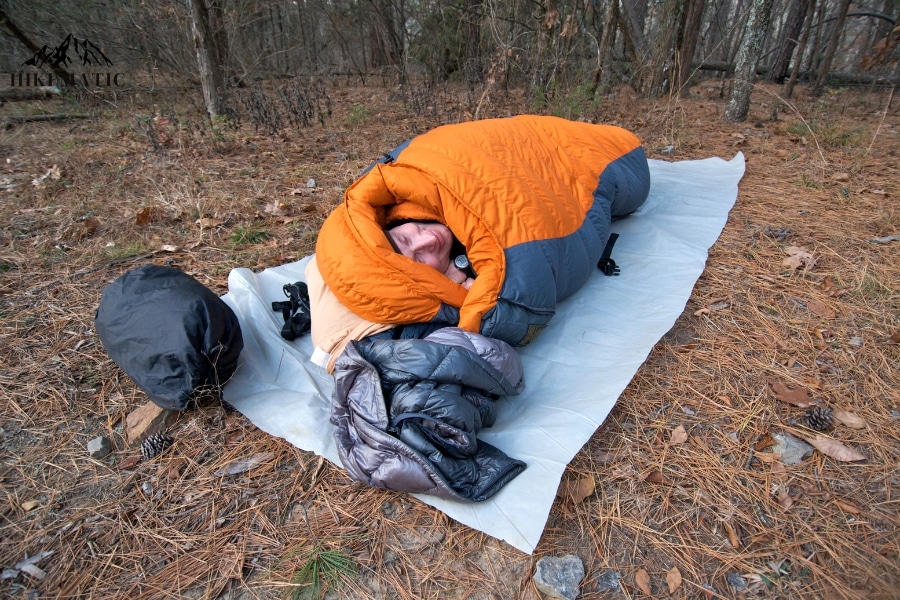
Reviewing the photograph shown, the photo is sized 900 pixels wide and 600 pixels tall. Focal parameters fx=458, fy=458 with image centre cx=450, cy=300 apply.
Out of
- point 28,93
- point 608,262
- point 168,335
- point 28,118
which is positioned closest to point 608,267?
point 608,262

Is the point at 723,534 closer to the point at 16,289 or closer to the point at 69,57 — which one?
the point at 16,289

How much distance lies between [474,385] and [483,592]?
586 millimetres

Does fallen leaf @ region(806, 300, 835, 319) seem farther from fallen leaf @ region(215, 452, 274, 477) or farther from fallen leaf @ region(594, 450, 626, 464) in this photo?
fallen leaf @ region(215, 452, 274, 477)

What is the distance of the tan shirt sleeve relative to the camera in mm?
1769

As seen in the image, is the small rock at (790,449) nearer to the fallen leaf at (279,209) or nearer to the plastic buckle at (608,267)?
the plastic buckle at (608,267)

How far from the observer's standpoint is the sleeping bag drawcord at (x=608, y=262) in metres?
2.38

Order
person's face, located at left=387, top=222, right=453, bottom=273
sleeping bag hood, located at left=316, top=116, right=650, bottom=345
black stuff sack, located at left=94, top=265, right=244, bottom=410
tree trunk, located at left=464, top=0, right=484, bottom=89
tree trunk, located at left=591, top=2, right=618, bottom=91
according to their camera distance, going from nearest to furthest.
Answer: black stuff sack, located at left=94, top=265, right=244, bottom=410, sleeping bag hood, located at left=316, top=116, right=650, bottom=345, person's face, located at left=387, top=222, right=453, bottom=273, tree trunk, located at left=591, top=2, right=618, bottom=91, tree trunk, located at left=464, top=0, right=484, bottom=89

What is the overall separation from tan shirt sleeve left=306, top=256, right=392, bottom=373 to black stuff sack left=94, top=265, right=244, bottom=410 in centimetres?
32

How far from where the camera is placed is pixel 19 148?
4457 millimetres

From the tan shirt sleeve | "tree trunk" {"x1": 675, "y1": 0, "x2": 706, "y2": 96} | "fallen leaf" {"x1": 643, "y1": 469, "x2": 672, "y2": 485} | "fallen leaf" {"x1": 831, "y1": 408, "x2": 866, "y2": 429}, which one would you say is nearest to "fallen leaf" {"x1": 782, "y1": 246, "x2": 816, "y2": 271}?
"fallen leaf" {"x1": 831, "y1": 408, "x2": 866, "y2": 429}

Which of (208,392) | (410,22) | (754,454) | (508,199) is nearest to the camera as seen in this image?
(754,454)

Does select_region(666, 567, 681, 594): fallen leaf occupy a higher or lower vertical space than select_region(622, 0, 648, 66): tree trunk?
lower

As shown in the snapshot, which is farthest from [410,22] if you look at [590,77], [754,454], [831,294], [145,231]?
[754,454]

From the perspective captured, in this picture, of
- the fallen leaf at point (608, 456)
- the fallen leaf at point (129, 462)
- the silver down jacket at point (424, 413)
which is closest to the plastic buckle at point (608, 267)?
the silver down jacket at point (424, 413)
